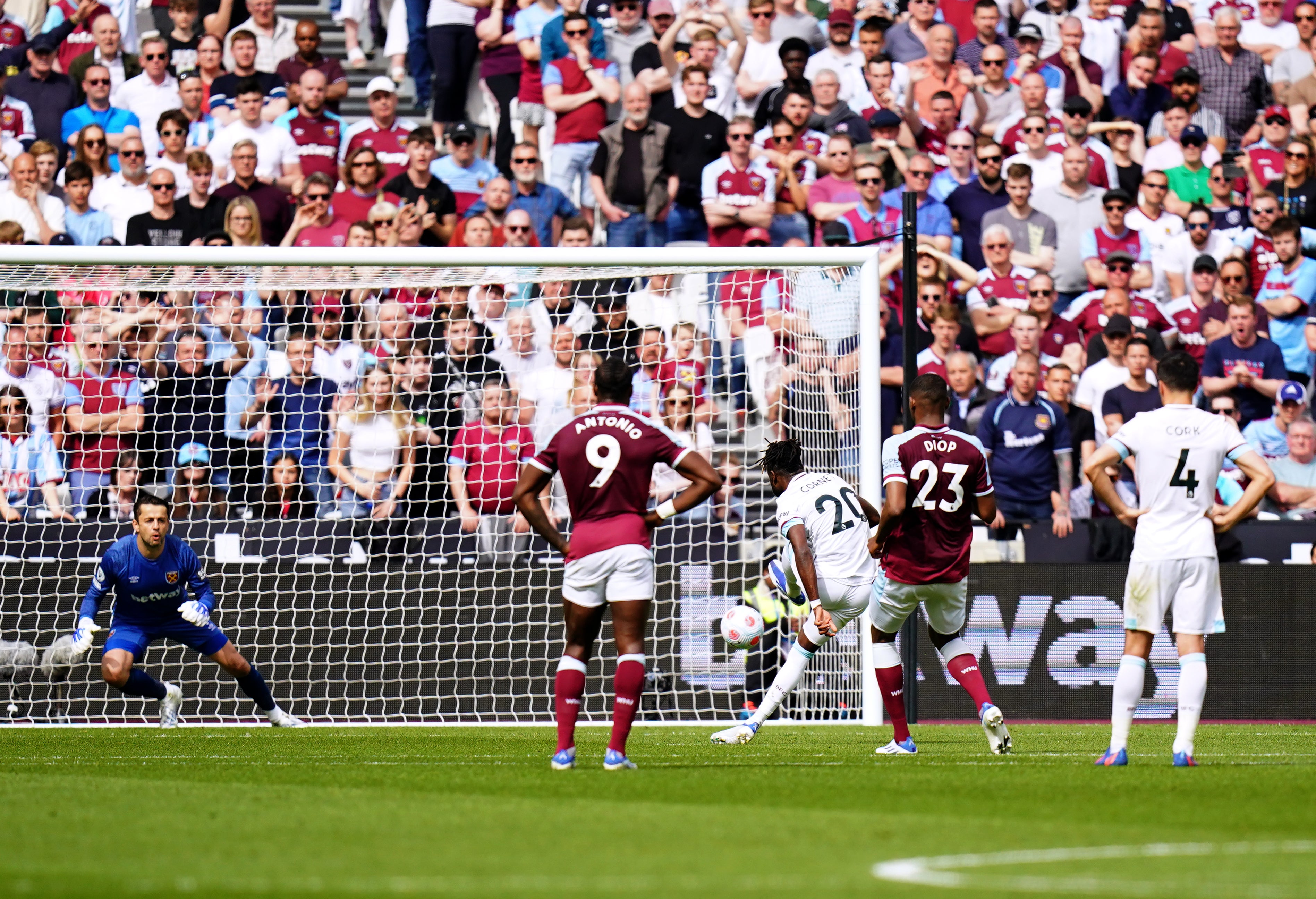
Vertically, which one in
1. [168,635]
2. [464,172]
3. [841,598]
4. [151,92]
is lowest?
[168,635]

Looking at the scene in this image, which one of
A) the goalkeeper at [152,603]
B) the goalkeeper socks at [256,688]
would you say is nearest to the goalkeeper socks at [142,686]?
the goalkeeper at [152,603]

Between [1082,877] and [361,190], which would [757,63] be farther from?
[1082,877]

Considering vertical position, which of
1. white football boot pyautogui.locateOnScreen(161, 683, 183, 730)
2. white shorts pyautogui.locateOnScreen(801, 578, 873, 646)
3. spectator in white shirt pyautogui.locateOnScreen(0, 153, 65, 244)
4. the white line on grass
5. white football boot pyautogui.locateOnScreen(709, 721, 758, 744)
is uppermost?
spectator in white shirt pyautogui.locateOnScreen(0, 153, 65, 244)

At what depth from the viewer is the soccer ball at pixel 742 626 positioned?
12.1 metres

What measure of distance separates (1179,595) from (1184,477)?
62 cm

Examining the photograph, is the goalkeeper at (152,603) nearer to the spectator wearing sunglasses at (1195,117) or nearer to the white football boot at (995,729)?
the white football boot at (995,729)

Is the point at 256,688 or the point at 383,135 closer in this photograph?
the point at 256,688

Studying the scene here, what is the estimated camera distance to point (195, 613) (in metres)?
13.0

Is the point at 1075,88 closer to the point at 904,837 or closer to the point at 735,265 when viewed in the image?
the point at 735,265

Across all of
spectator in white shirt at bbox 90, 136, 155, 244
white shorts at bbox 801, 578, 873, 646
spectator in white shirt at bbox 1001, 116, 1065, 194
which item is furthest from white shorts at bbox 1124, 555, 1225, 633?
spectator in white shirt at bbox 90, 136, 155, 244

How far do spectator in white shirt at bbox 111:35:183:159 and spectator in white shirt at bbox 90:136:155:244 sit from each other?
109 cm

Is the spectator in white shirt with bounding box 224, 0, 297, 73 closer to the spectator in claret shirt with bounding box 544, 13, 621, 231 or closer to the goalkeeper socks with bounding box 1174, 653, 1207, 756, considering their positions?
the spectator in claret shirt with bounding box 544, 13, 621, 231

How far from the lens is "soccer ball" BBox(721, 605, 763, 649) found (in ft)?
39.9

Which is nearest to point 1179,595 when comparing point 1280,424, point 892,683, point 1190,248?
point 892,683
